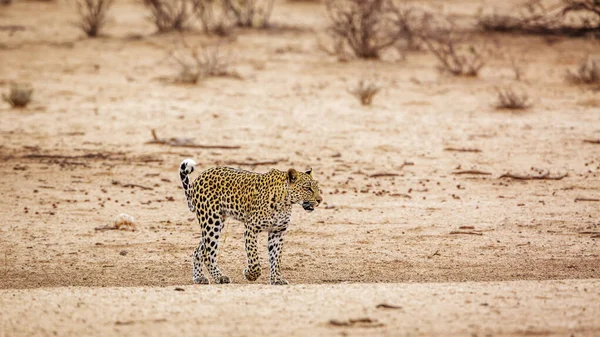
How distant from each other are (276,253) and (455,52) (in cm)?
1250

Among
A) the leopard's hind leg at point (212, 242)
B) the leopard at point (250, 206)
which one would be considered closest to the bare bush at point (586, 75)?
the leopard at point (250, 206)

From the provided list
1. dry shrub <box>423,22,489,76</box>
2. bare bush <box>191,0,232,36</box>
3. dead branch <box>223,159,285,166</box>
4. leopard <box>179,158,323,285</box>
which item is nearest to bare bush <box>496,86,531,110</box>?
dry shrub <box>423,22,489,76</box>

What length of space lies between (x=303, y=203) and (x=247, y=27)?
15.2 m

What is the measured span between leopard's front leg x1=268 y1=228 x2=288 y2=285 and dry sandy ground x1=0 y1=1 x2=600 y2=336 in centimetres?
49

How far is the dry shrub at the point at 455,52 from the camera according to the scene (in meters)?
19.8

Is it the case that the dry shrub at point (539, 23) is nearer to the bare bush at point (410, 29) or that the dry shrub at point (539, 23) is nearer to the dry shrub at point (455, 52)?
the dry shrub at point (455, 52)

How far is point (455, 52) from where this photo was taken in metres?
21.2

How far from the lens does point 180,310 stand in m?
8.27

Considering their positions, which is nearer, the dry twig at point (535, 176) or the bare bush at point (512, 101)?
the dry twig at point (535, 176)

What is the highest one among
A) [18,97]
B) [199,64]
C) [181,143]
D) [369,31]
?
[369,31]

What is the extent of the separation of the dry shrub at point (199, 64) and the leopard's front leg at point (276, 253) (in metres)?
9.59

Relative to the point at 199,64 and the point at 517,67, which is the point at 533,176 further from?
the point at 199,64

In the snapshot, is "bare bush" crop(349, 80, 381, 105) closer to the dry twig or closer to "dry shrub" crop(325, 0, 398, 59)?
"dry shrub" crop(325, 0, 398, 59)

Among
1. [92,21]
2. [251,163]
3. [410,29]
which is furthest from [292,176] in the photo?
[92,21]
